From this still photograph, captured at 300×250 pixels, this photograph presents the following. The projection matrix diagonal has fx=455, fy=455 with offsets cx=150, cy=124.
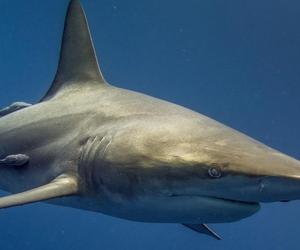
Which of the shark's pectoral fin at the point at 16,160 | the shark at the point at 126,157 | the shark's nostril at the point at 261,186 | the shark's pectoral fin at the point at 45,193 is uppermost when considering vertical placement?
the shark's nostril at the point at 261,186

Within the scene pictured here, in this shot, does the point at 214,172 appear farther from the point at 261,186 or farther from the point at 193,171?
the point at 261,186

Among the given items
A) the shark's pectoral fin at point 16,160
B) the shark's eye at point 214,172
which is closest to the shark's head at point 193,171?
the shark's eye at point 214,172

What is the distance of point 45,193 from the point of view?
389 cm

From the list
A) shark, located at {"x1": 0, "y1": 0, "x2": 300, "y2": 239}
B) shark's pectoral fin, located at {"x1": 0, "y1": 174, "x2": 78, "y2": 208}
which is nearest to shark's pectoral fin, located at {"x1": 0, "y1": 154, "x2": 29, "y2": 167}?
shark, located at {"x1": 0, "y1": 0, "x2": 300, "y2": 239}

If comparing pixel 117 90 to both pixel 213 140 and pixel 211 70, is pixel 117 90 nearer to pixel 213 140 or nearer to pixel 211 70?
pixel 213 140

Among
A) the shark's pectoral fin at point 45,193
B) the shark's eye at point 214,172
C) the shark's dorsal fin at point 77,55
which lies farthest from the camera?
the shark's dorsal fin at point 77,55

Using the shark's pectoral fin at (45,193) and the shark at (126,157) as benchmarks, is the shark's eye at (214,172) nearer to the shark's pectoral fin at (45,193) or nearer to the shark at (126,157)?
the shark at (126,157)

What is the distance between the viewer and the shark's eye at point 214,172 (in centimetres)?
295

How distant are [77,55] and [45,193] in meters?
2.34

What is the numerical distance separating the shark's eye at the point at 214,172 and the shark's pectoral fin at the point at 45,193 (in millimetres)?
1510

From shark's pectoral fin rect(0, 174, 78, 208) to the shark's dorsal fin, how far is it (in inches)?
68.5

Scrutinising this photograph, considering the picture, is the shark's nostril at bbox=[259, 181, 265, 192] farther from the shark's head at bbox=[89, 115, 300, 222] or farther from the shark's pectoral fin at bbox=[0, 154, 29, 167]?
the shark's pectoral fin at bbox=[0, 154, 29, 167]

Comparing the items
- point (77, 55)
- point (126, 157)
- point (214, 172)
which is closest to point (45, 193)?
point (126, 157)

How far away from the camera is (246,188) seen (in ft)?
9.17
